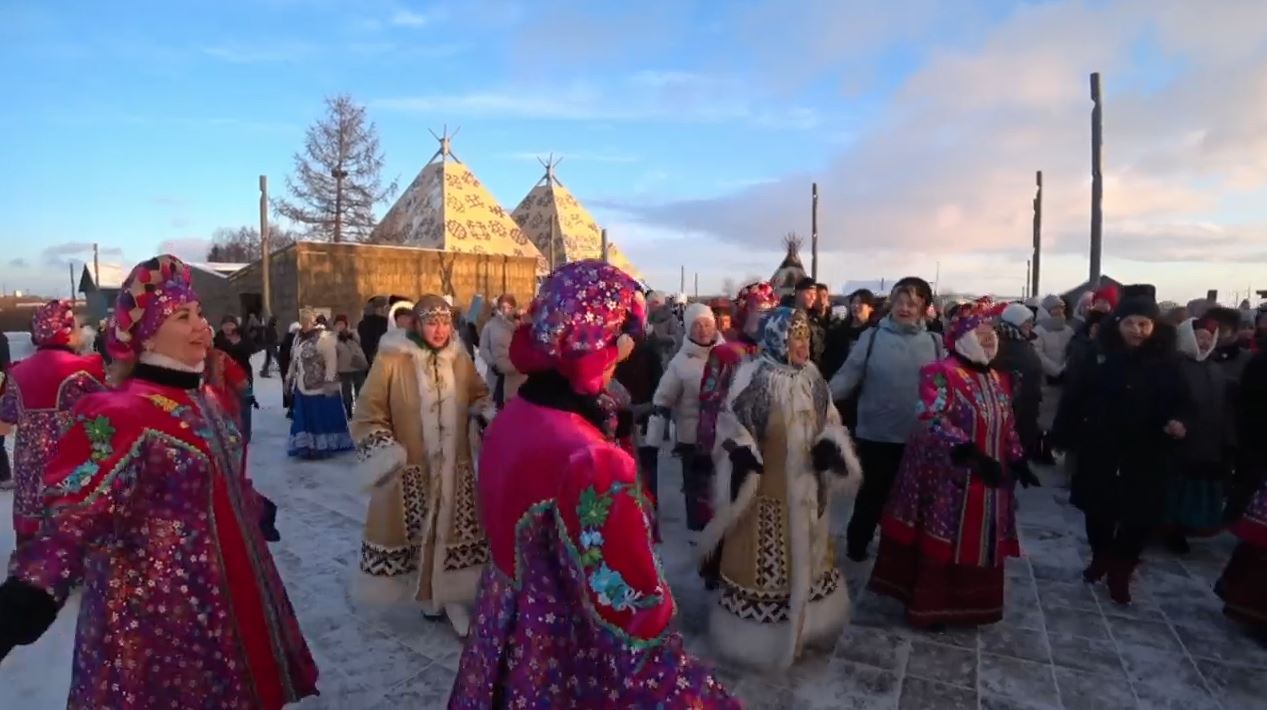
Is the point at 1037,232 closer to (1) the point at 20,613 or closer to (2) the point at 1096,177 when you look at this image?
(2) the point at 1096,177

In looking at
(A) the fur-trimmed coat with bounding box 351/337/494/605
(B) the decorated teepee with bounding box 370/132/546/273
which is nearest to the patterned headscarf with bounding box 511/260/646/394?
(A) the fur-trimmed coat with bounding box 351/337/494/605

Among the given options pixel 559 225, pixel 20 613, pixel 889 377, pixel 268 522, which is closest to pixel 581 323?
pixel 20 613

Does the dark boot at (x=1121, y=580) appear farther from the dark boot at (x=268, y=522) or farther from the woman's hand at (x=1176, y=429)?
the dark boot at (x=268, y=522)

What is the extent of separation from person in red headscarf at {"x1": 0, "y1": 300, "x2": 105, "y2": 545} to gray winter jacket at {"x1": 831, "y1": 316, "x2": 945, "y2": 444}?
4772 millimetres

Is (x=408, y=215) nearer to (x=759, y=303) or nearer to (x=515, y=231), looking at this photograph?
(x=515, y=231)

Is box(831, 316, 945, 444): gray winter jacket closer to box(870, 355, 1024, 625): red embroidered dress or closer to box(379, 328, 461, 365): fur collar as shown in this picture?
box(870, 355, 1024, 625): red embroidered dress

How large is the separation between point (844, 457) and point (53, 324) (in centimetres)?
475

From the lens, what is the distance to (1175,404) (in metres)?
4.33

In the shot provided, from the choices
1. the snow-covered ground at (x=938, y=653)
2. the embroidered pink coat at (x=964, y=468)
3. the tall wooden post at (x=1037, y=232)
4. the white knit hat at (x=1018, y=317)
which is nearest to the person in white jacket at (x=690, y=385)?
the snow-covered ground at (x=938, y=653)

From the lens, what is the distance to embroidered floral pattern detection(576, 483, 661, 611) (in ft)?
4.71

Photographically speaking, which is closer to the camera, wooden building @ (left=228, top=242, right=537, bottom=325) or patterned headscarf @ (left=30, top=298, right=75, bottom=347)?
patterned headscarf @ (left=30, top=298, right=75, bottom=347)

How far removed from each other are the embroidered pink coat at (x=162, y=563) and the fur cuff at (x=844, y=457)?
8.00 feet

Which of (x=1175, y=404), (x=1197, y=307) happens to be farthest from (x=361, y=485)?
(x=1197, y=307)

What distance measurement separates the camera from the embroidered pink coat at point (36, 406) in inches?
174
